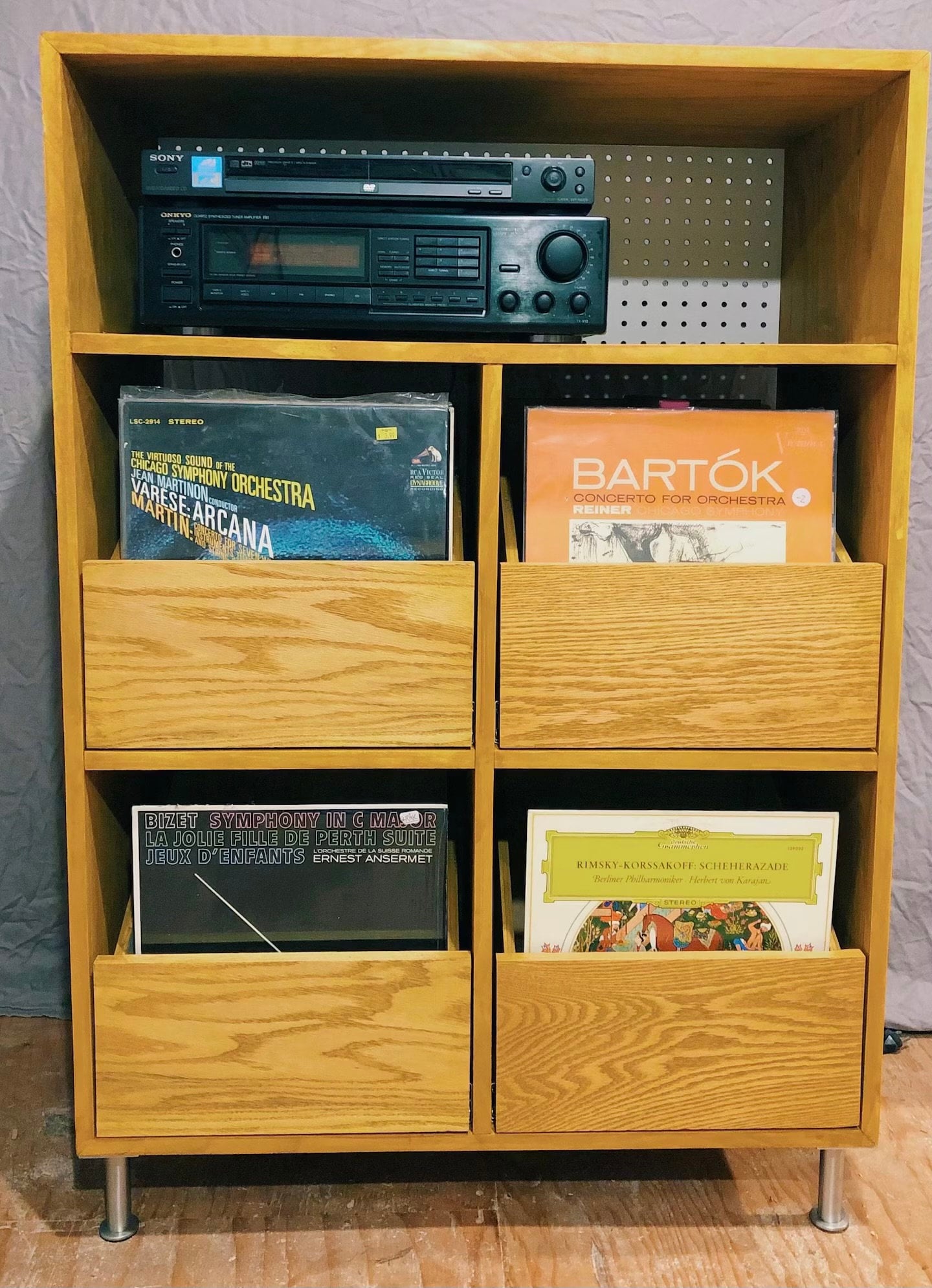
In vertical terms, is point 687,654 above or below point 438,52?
below

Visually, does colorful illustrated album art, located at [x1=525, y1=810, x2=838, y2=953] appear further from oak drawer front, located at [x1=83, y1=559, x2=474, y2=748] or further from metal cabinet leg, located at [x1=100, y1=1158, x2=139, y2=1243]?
metal cabinet leg, located at [x1=100, y1=1158, x2=139, y2=1243]

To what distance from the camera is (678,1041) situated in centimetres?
127

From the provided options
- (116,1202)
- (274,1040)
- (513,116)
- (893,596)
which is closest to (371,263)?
(513,116)

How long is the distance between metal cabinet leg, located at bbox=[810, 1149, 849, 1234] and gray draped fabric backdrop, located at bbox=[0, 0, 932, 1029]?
0.50 meters

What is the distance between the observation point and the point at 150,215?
3.92ft

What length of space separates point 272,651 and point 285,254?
41cm

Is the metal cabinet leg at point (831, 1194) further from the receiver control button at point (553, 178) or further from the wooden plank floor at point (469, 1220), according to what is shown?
the receiver control button at point (553, 178)

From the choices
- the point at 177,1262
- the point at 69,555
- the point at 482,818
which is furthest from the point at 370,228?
the point at 177,1262

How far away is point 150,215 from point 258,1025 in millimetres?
862

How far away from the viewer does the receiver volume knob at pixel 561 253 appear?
1.20 metres

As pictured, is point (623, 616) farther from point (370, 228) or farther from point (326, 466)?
point (370, 228)

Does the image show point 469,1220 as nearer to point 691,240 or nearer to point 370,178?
point 370,178

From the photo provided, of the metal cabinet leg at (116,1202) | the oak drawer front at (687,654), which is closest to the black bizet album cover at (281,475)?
the oak drawer front at (687,654)

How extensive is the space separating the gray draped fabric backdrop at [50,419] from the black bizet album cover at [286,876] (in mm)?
545
